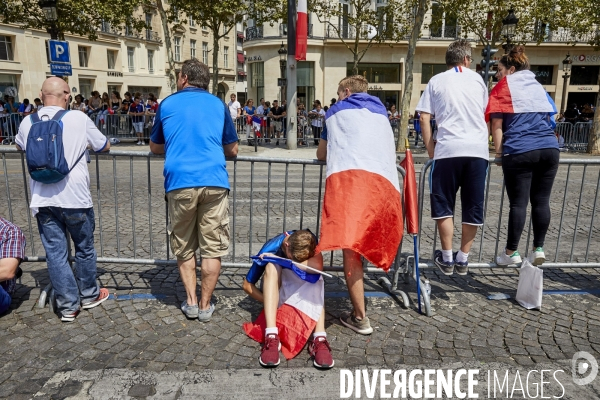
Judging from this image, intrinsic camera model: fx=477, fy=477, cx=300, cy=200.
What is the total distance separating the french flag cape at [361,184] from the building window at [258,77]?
114 ft

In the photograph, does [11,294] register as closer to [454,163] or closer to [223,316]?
[223,316]

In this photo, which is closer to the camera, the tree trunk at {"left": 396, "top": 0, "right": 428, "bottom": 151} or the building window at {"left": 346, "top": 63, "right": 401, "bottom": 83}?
the tree trunk at {"left": 396, "top": 0, "right": 428, "bottom": 151}

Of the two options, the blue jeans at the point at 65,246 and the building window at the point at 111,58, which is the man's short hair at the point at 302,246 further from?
the building window at the point at 111,58

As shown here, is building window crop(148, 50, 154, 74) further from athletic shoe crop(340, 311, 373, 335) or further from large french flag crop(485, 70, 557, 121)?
athletic shoe crop(340, 311, 373, 335)

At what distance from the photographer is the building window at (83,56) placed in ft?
127

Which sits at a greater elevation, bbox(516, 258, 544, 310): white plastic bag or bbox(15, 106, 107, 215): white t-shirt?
bbox(15, 106, 107, 215): white t-shirt

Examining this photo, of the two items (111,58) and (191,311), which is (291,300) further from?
(111,58)

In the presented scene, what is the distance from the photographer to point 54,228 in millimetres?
3707

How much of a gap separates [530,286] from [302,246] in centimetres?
208

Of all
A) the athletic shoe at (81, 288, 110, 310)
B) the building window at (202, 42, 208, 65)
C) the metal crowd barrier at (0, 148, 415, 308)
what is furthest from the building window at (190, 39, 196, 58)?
the athletic shoe at (81, 288, 110, 310)

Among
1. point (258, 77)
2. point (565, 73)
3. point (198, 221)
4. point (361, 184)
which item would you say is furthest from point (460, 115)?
point (565, 73)

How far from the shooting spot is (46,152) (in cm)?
343

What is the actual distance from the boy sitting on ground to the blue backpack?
161 centimetres

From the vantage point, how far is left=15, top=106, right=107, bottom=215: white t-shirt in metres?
3.57
